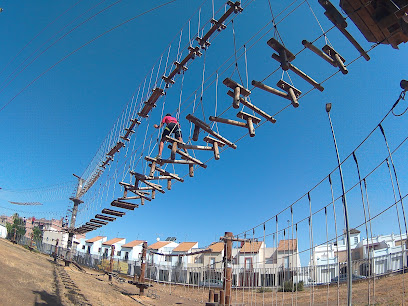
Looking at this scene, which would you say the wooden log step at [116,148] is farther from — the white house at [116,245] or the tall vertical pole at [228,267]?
Answer: the white house at [116,245]

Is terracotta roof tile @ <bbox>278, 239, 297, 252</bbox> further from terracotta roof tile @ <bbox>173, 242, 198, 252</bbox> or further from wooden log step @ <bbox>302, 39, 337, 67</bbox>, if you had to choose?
terracotta roof tile @ <bbox>173, 242, 198, 252</bbox>

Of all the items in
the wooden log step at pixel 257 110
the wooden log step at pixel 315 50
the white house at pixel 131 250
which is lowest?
the white house at pixel 131 250

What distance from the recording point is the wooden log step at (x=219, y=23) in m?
7.76

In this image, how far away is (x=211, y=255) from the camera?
1563 inches

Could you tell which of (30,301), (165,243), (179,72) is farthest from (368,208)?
(165,243)

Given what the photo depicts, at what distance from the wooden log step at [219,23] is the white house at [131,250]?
46.7 metres

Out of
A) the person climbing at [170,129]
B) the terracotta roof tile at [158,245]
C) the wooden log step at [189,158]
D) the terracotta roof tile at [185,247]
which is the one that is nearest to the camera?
the wooden log step at [189,158]

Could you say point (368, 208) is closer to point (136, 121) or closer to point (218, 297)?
point (218, 297)

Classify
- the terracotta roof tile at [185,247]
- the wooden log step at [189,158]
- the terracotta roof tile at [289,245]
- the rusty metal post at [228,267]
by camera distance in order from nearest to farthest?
the terracotta roof tile at [289,245]
the wooden log step at [189,158]
the rusty metal post at [228,267]
the terracotta roof tile at [185,247]

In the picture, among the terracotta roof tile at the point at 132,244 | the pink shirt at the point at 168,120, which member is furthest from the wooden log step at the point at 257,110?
the terracotta roof tile at the point at 132,244

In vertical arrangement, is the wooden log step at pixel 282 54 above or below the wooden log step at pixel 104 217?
above

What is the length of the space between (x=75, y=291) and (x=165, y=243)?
38.6 meters

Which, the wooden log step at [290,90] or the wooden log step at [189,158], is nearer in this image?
the wooden log step at [290,90]

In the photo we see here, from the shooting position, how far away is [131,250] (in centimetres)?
5062
